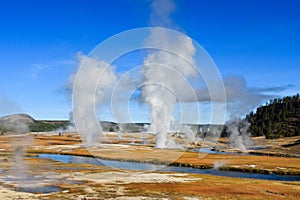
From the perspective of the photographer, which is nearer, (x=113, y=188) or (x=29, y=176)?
(x=113, y=188)

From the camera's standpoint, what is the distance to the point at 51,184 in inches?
1838

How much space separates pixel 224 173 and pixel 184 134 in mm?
129643

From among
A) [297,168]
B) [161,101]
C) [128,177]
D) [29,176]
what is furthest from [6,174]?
[161,101]

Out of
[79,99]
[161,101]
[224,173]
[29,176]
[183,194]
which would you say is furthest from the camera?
[79,99]

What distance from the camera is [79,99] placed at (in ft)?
503

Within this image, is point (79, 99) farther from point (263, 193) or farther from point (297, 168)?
point (263, 193)

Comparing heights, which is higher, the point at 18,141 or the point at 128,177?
the point at 18,141

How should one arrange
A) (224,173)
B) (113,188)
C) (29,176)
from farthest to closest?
1. (224,173)
2. (29,176)
3. (113,188)

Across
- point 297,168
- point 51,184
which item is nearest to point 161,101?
point 297,168

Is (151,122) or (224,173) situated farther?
(151,122)

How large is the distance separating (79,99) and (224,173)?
9805 cm

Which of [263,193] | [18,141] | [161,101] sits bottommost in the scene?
[263,193]

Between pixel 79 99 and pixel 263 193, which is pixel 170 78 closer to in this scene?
pixel 79 99

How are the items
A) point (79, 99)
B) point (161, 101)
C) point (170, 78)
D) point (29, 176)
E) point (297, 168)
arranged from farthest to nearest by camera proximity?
point (79, 99), point (161, 101), point (170, 78), point (297, 168), point (29, 176)
